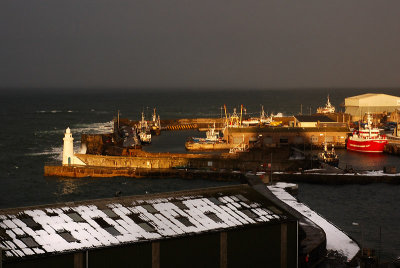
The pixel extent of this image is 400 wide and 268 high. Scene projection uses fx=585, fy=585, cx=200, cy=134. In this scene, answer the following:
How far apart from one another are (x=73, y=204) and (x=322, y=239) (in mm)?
9526

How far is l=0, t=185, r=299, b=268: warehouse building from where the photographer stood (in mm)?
16234

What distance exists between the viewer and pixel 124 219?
18359 millimetres

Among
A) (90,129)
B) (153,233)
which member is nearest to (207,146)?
(90,129)

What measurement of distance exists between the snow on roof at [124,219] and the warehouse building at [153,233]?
3cm

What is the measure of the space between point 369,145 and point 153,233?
42959mm

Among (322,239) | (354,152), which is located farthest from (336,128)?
(322,239)

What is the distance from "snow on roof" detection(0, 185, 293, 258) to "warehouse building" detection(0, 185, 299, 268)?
0.03m

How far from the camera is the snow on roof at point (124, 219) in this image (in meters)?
16.5

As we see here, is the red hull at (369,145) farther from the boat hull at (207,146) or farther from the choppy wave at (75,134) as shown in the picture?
the choppy wave at (75,134)

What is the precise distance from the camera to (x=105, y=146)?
175 feet

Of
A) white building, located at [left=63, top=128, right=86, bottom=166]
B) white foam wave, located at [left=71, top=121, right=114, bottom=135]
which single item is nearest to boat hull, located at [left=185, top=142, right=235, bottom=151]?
white building, located at [left=63, top=128, right=86, bottom=166]

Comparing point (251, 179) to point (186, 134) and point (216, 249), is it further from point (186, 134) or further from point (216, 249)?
point (186, 134)

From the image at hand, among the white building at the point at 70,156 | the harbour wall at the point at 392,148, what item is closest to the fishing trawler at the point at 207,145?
the white building at the point at 70,156

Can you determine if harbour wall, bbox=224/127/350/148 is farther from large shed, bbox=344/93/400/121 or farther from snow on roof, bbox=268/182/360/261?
large shed, bbox=344/93/400/121
